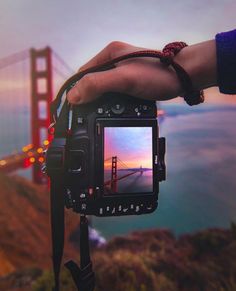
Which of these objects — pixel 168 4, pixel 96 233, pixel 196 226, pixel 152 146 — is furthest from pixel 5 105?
pixel 152 146

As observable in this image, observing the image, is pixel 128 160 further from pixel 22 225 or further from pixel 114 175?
pixel 22 225

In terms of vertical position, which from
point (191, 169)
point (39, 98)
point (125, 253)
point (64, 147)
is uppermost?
point (39, 98)

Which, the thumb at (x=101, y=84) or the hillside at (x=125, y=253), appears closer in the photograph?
the thumb at (x=101, y=84)

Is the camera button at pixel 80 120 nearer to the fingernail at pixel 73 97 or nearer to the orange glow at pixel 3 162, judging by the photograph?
the fingernail at pixel 73 97

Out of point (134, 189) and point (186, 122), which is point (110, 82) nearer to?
point (134, 189)

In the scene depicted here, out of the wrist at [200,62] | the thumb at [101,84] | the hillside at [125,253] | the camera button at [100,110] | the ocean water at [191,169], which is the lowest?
the hillside at [125,253]

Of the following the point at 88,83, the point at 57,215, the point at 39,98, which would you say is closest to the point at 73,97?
the point at 88,83

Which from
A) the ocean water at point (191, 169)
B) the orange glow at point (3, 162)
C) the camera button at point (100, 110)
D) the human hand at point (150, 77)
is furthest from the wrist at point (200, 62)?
the orange glow at point (3, 162)
